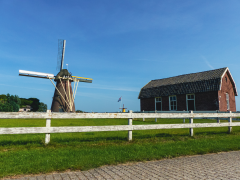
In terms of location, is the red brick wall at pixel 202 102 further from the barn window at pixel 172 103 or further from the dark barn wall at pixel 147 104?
the dark barn wall at pixel 147 104

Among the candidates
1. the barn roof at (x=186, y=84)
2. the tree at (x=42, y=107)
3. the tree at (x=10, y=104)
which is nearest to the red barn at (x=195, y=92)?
the barn roof at (x=186, y=84)

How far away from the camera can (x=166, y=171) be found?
432 cm

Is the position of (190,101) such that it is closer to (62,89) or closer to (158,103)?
(158,103)

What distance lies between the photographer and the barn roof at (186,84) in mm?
25953

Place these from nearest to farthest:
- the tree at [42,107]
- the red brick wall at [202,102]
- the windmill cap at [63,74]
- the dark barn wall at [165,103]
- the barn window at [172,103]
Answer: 1. the red brick wall at [202,102]
2. the barn window at [172,103]
3. the dark barn wall at [165,103]
4. the windmill cap at [63,74]
5. the tree at [42,107]

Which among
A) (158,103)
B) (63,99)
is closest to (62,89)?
(63,99)

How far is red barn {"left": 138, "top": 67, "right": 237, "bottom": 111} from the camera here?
84.7 ft

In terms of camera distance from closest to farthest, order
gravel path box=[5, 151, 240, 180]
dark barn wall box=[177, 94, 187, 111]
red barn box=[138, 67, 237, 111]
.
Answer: gravel path box=[5, 151, 240, 180] → red barn box=[138, 67, 237, 111] → dark barn wall box=[177, 94, 187, 111]

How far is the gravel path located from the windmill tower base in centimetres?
3519

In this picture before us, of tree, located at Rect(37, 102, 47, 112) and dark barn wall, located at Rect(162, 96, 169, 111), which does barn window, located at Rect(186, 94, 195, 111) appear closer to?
dark barn wall, located at Rect(162, 96, 169, 111)

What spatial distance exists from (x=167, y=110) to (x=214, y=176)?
90.4 ft

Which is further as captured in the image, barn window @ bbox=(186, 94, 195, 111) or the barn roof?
barn window @ bbox=(186, 94, 195, 111)

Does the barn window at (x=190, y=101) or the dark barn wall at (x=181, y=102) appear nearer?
the barn window at (x=190, y=101)

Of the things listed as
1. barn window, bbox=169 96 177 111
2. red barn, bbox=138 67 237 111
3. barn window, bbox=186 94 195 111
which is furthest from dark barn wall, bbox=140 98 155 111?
barn window, bbox=186 94 195 111
